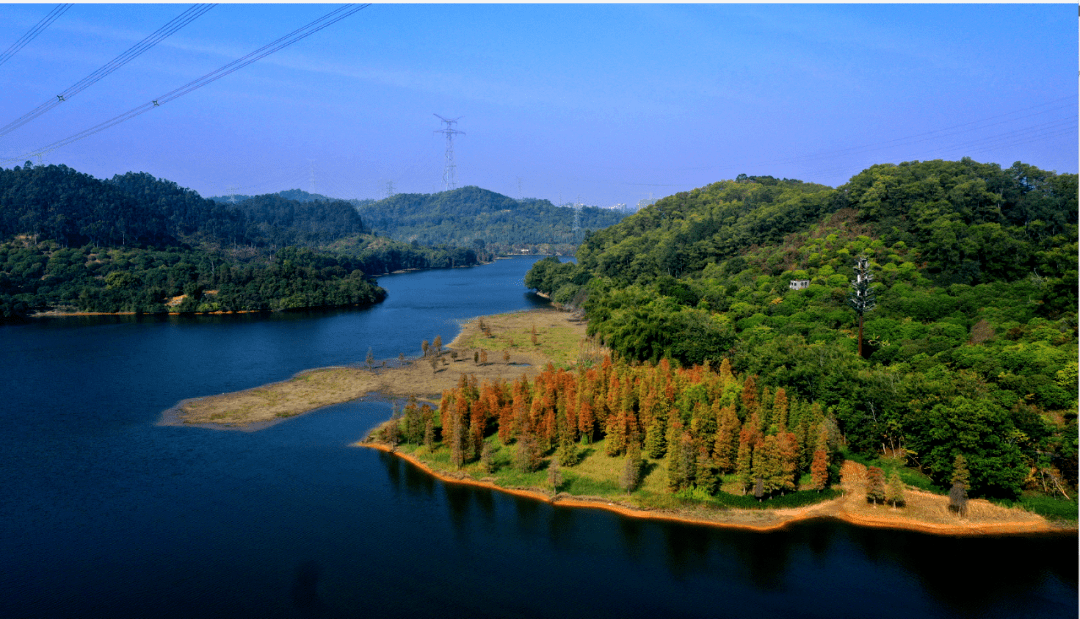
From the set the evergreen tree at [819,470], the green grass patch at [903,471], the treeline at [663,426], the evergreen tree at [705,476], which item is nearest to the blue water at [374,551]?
the evergreen tree at [819,470]

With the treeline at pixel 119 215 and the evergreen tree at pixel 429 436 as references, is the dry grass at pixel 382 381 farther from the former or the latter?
the treeline at pixel 119 215

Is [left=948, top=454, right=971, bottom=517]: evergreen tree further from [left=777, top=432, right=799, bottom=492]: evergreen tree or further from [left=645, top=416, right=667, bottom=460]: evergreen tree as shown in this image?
[left=645, top=416, right=667, bottom=460]: evergreen tree

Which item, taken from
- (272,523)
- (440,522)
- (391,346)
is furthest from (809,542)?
(391,346)

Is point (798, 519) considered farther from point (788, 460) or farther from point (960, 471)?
point (960, 471)

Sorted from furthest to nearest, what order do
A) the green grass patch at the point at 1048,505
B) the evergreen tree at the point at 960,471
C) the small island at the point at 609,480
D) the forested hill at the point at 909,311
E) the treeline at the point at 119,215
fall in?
the treeline at the point at 119,215 → the forested hill at the point at 909,311 → the small island at the point at 609,480 → the evergreen tree at the point at 960,471 → the green grass patch at the point at 1048,505

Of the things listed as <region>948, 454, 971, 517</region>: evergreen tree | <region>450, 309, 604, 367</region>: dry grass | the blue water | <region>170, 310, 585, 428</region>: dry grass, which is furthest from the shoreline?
<region>450, 309, 604, 367</region>: dry grass

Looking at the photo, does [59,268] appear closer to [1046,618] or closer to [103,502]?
[103,502]
